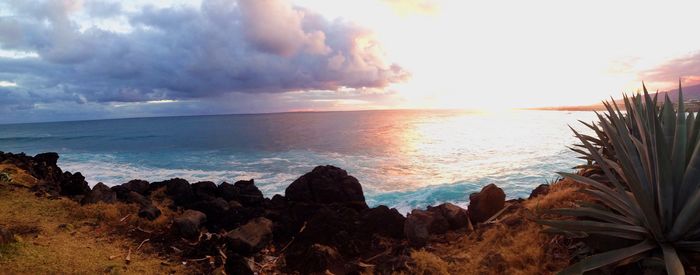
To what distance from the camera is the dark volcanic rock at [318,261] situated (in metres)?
6.29

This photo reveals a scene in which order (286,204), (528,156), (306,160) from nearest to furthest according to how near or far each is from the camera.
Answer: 1. (286,204)
2. (528,156)
3. (306,160)

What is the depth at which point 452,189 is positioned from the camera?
18359mm

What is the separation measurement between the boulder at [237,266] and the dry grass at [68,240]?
2.74 feet

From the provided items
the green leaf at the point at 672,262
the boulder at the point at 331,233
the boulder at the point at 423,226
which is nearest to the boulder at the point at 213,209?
the boulder at the point at 331,233

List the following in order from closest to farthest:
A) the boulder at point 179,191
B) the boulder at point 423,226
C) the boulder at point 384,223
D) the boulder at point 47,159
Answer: the boulder at point 423,226 < the boulder at point 384,223 < the boulder at point 179,191 < the boulder at point 47,159

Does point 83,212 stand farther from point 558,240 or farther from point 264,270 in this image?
point 558,240

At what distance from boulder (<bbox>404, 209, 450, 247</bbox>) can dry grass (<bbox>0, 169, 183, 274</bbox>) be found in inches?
161

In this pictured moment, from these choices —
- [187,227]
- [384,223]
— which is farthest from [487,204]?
[187,227]

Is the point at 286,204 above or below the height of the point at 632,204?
below

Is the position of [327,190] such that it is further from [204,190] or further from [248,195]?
[204,190]

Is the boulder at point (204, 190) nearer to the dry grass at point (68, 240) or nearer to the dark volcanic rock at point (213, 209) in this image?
the dark volcanic rock at point (213, 209)

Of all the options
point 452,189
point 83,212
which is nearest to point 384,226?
point 83,212

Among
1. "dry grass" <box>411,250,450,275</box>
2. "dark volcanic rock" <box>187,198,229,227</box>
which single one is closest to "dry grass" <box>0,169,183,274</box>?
"dark volcanic rock" <box>187,198,229,227</box>

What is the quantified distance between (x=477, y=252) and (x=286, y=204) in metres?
6.40
